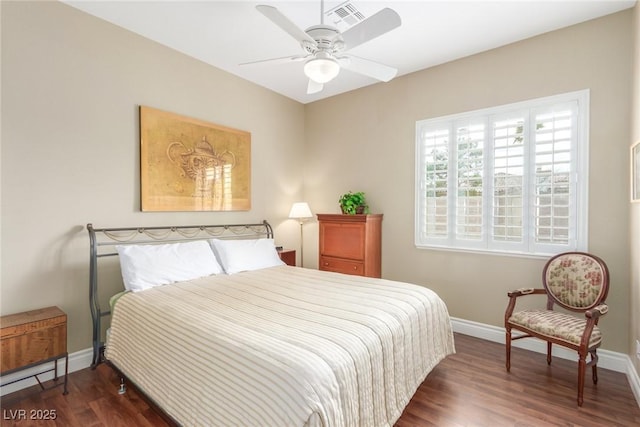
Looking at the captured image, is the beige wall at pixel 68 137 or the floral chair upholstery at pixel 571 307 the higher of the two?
the beige wall at pixel 68 137

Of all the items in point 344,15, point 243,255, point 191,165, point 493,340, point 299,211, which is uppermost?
point 344,15

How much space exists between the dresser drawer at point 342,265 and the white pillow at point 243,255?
788 millimetres

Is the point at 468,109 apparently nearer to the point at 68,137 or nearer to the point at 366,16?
the point at 366,16

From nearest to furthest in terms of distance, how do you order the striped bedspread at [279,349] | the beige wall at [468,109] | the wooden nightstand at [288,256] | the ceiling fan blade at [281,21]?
the striped bedspread at [279,349]
the ceiling fan blade at [281,21]
the beige wall at [468,109]
the wooden nightstand at [288,256]

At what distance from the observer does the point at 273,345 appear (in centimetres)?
153

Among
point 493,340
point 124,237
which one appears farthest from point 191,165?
point 493,340

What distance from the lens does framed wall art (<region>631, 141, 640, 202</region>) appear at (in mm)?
2238

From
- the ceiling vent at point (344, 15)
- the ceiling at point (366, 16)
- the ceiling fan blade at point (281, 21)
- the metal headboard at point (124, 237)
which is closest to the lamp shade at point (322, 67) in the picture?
the ceiling fan blade at point (281, 21)

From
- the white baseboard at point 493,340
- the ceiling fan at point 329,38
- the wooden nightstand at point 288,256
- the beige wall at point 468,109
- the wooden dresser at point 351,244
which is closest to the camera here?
the ceiling fan at point 329,38

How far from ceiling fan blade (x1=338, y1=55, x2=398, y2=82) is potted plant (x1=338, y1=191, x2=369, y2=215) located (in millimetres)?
1814

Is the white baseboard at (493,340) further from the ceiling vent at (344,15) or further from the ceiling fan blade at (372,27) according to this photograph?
the ceiling vent at (344,15)

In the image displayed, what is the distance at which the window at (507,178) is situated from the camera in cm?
284

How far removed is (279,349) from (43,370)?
2.33m

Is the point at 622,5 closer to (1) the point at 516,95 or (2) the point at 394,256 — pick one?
(1) the point at 516,95
